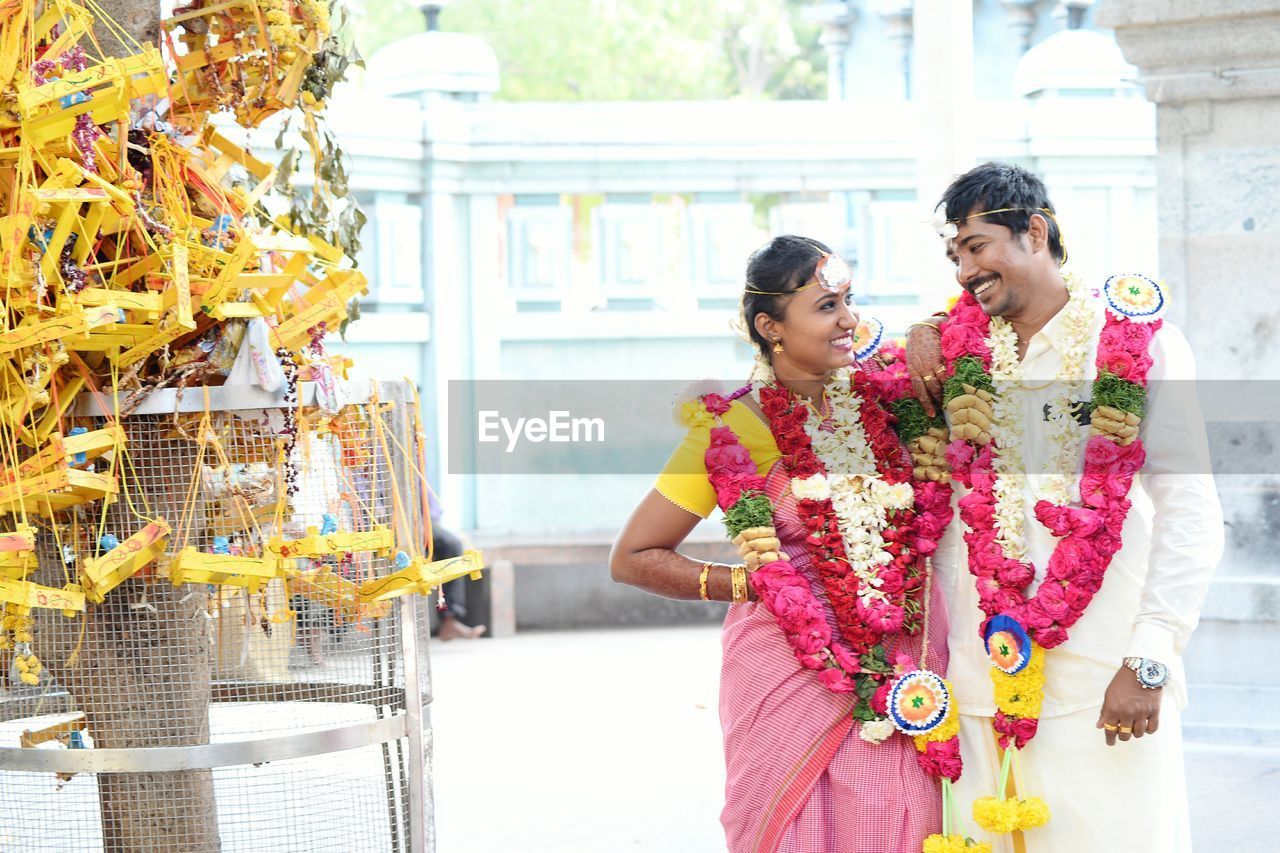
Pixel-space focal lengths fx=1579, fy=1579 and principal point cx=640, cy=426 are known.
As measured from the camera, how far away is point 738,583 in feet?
8.92

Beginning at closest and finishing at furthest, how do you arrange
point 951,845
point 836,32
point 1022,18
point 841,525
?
point 951,845 → point 841,525 → point 1022,18 → point 836,32

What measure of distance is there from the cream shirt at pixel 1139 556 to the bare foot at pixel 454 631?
17.2 feet

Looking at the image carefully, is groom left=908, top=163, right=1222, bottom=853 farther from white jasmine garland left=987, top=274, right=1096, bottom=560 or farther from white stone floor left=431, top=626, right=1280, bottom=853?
white stone floor left=431, top=626, right=1280, bottom=853

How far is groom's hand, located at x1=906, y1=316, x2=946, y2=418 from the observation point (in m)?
2.86

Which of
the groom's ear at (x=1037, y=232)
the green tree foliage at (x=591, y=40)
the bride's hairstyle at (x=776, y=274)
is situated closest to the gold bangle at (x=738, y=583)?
the bride's hairstyle at (x=776, y=274)

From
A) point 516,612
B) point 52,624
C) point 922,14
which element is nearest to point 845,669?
point 52,624

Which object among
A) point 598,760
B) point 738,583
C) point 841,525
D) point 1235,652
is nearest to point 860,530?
point 841,525

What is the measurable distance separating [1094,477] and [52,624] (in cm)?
186

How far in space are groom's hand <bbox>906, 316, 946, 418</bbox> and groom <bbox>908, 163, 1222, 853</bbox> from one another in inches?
1.3

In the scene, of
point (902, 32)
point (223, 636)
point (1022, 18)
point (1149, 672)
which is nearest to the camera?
point (1149, 672)

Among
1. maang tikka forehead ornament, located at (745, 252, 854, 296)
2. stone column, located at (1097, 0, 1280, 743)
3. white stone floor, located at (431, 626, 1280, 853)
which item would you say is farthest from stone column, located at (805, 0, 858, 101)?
maang tikka forehead ornament, located at (745, 252, 854, 296)

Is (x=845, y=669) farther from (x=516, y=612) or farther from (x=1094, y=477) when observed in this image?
(x=516, y=612)

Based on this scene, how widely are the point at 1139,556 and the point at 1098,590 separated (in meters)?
0.10

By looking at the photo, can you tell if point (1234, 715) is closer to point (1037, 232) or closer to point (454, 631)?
point (1037, 232)
